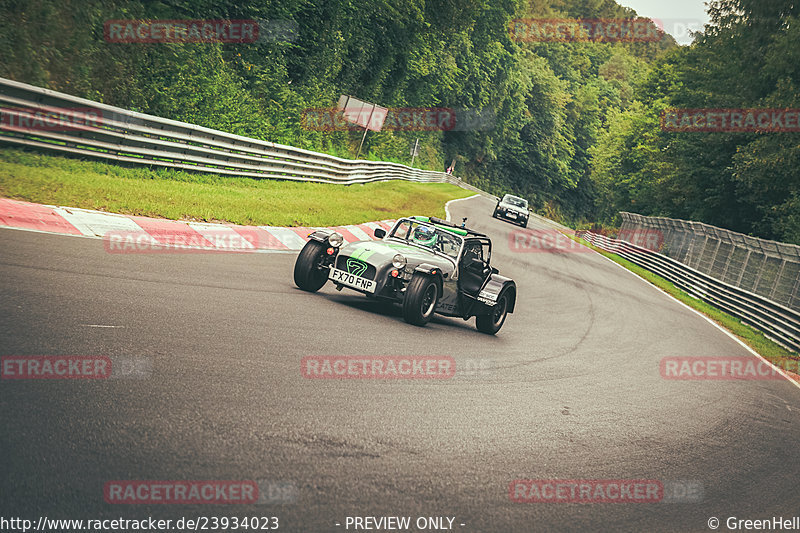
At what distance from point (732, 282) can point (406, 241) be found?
55.1 feet

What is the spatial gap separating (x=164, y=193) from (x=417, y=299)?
669 centimetres

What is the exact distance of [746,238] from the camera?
21.9 m

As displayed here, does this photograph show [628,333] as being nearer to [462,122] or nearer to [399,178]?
[399,178]

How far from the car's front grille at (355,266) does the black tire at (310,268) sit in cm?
28

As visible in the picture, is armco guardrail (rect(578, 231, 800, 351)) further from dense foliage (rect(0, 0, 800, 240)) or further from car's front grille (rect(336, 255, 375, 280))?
car's front grille (rect(336, 255, 375, 280))

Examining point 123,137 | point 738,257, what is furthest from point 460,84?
point 123,137

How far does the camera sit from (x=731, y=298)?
21.8m

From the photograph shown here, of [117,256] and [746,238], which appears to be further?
[746,238]

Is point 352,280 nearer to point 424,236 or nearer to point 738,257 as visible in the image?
point 424,236

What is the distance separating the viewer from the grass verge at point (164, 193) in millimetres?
10328

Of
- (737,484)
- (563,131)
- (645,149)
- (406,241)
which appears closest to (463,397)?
(737,484)

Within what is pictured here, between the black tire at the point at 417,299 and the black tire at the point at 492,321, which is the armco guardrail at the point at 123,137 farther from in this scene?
the black tire at the point at 492,321

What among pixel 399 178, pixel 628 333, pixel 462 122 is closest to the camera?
pixel 628 333

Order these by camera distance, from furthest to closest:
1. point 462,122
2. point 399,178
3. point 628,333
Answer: point 462,122 → point 399,178 → point 628,333
